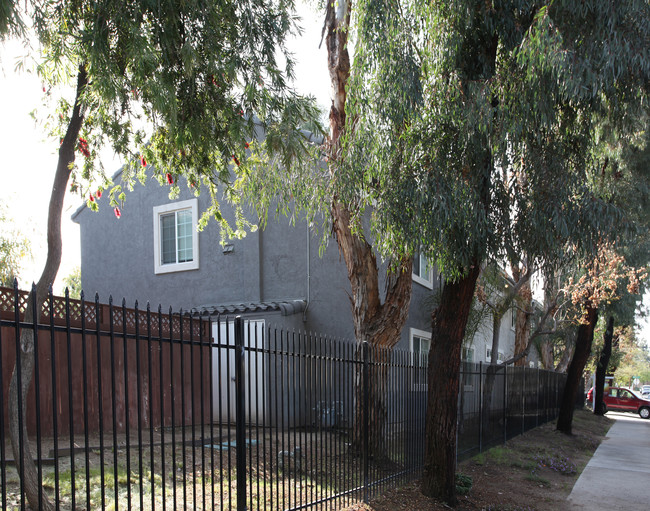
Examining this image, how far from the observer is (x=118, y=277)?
18750 mm

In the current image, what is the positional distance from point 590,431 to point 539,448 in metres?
7.73

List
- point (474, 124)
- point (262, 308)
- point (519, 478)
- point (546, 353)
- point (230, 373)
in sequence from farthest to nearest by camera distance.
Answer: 1. point (546, 353)
2. point (262, 308)
3. point (230, 373)
4. point (519, 478)
5. point (474, 124)

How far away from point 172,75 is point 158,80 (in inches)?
39.8

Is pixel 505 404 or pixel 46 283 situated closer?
pixel 46 283

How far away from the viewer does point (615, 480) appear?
11.7 metres

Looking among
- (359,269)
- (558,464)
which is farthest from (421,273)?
(359,269)

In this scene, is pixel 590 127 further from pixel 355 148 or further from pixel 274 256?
pixel 274 256

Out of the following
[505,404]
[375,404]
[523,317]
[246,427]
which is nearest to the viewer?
[246,427]

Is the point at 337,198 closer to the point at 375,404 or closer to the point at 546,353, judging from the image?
the point at 375,404

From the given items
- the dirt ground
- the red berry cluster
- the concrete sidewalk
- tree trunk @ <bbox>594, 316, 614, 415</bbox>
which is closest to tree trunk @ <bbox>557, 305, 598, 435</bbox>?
the dirt ground

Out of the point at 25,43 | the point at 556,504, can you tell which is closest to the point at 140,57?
the point at 25,43

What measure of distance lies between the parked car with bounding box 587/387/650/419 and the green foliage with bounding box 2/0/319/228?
33408mm

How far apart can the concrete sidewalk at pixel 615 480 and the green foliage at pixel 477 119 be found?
13.4 feet

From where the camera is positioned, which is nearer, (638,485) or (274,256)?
(638,485)
